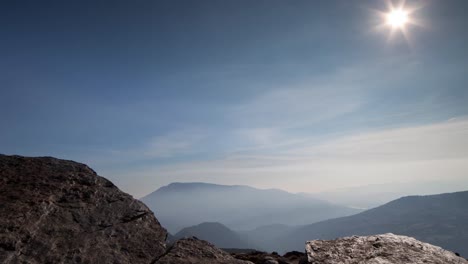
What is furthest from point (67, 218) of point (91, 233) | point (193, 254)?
point (193, 254)

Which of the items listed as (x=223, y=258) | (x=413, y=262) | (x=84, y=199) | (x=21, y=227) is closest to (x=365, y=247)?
(x=413, y=262)

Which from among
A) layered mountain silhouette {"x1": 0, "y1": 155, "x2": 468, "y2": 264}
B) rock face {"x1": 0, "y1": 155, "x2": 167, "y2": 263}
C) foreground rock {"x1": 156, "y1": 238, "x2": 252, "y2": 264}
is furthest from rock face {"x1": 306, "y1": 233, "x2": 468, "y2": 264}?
rock face {"x1": 0, "y1": 155, "x2": 167, "y2": 263}

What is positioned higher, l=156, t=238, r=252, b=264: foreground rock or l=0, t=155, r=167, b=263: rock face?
l=0, t=155, r=167, b=263: rock face

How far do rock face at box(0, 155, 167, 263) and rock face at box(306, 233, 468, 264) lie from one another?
5970 mm

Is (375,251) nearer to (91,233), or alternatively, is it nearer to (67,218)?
(91,233)

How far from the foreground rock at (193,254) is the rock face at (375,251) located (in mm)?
3226

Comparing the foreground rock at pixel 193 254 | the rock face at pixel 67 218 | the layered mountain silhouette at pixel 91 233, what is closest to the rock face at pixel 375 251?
the layered mountain silhouette at pixel 91 233

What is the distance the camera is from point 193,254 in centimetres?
959

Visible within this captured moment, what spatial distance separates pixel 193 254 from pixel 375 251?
6.85 metres

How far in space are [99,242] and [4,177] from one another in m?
5.45

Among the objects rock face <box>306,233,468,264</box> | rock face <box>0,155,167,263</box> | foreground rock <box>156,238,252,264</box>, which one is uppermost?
rock face <box>0,155,167,263</box>

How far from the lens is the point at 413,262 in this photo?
10.3 meters

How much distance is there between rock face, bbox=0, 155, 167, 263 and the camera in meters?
8.76

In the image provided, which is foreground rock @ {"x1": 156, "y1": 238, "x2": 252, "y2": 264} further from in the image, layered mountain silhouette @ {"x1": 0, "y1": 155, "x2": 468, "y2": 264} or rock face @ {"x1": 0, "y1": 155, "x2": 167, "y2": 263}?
rock face @ {"x1": 0, "y1": 155, "x2": 167, "y2": 263}
